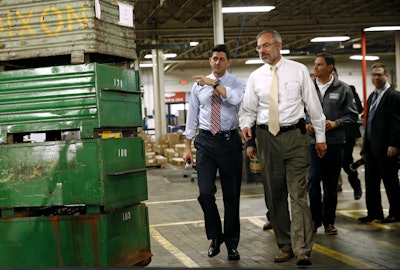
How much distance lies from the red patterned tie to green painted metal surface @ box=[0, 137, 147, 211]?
3.60 ft

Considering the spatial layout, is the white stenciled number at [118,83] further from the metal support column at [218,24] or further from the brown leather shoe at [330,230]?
the metal support column at [218,24]

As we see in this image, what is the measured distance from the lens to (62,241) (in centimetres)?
467

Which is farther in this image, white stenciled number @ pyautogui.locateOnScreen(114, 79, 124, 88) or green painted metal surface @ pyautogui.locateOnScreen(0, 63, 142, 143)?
white stenciled number @ pyautogui.locateOnScreen(114, 79, 124, 88)

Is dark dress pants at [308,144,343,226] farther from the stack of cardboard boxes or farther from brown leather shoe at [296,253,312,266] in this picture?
the stack of cardboard boxes

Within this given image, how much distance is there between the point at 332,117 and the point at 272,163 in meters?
1.71

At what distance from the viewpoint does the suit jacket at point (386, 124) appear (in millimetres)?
7242

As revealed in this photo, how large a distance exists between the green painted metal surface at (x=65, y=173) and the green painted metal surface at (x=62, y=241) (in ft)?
0.43

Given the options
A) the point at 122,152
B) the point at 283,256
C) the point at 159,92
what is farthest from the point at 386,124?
the point at 159,92

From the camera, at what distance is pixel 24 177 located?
15.7ft

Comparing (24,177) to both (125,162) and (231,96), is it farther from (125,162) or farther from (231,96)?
(231,96)

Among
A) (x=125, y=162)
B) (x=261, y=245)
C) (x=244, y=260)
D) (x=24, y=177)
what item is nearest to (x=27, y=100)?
(x=24, y=177)

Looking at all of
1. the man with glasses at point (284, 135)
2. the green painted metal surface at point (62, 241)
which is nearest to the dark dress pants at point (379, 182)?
the man with glasses at point (284, 135)

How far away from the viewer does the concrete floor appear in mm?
5605

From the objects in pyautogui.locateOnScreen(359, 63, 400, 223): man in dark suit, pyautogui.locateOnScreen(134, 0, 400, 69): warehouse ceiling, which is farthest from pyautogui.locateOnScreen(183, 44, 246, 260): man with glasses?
pyautogui.locateOnScreen(134, 0, 400, 69): warehouse ceiling
